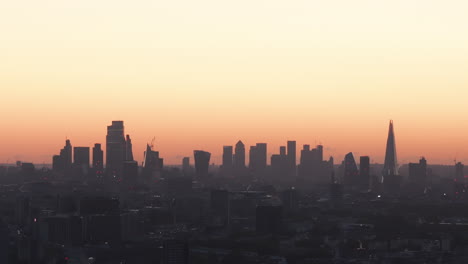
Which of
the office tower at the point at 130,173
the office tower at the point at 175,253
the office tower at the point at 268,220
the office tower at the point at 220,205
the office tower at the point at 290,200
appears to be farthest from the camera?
the office tower at the point at 130,173

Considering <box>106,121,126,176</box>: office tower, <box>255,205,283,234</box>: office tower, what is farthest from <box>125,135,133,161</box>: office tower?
<box>255,205,283,234</box>: office tower

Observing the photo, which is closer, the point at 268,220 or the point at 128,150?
the point at 268,220

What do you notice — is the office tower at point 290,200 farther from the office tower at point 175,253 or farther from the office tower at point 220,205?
the office tower at point 175,253

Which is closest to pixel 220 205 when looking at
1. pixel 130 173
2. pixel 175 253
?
pixel 130 173

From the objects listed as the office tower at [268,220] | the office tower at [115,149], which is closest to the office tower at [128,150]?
the office tower at [115,149]

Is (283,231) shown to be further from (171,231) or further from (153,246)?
(153,246)

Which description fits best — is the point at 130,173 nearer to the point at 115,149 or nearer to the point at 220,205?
the point at 115,149
